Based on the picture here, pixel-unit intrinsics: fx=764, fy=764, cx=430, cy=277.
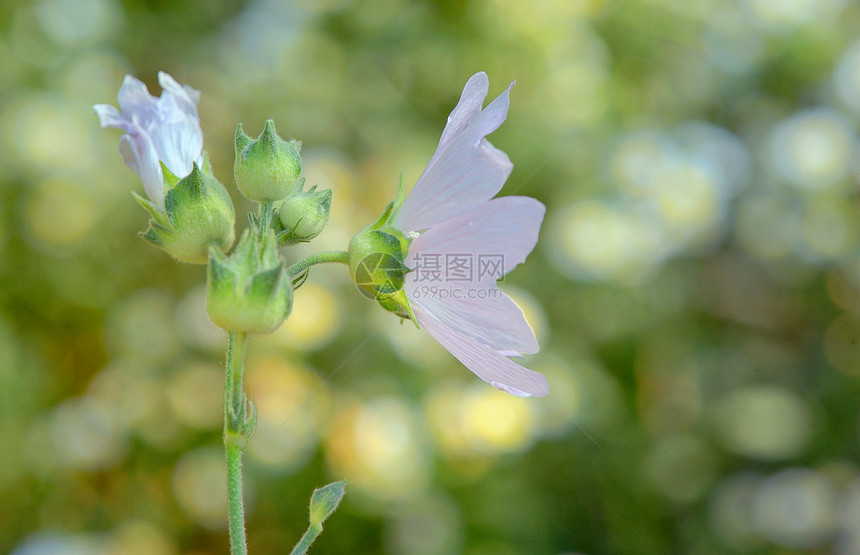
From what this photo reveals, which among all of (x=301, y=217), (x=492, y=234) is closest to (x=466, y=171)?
(x=492, y=234)

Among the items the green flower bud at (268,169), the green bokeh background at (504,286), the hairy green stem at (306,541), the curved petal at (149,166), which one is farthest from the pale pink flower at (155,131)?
the green bokeh background at (504,286)

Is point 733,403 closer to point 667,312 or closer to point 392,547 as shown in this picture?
point 667,312

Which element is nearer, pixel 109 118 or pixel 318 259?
pixel 318 259

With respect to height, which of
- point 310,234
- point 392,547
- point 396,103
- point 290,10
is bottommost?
point 392,547

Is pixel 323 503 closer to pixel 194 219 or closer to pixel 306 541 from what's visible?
pixel 306 541

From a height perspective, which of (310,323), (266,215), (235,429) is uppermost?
(266,215)

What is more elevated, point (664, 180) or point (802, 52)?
point (802, 52)

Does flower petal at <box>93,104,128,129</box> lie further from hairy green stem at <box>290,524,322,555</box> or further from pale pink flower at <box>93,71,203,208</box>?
hairy green stem at <box>290,524,322,555</box>

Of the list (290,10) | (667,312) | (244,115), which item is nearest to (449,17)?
(290,10)
